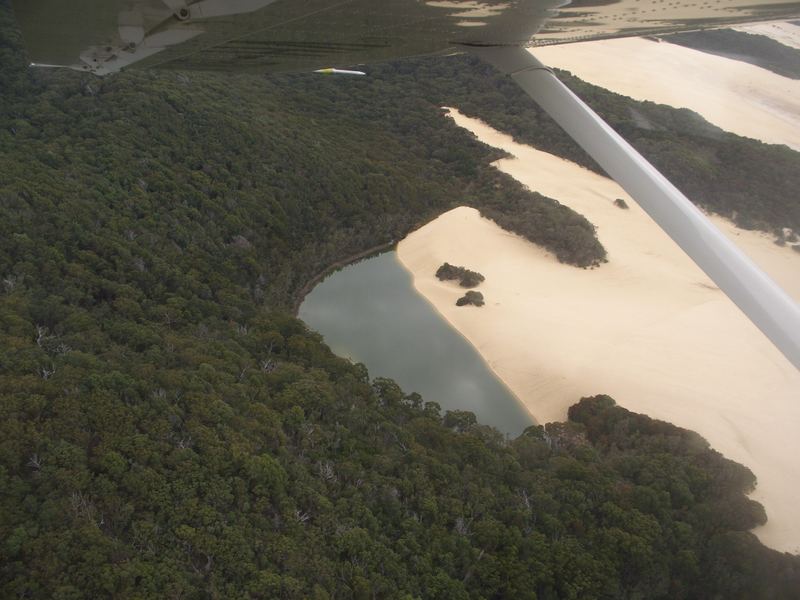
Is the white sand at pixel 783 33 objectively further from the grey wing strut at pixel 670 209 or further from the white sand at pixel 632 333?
the grey wing strut at pixel 670 209

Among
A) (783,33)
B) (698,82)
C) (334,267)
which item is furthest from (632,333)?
(783,33)

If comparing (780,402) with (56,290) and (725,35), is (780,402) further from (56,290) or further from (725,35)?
(725,35)

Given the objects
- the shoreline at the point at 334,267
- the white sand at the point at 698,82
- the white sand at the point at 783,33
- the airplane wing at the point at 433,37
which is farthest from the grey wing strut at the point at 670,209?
the white sand at the point at 783,33

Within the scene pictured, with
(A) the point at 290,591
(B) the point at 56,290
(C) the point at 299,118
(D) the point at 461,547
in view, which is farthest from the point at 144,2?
(C) the point at 299,118

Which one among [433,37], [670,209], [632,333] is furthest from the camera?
[632,333]

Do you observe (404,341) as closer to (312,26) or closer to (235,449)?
(235,449)
